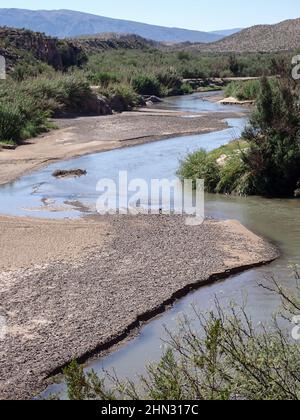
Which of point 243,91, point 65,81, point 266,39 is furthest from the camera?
point 266,39

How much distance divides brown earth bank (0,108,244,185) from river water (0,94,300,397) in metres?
0.80

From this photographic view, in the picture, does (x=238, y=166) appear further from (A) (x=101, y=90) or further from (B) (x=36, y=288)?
(A) (x=101, y=90)

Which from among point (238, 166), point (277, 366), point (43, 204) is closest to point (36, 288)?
point (277, 366)

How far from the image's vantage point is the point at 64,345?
9.48 meters

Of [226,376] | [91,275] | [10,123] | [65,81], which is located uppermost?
[65,81]

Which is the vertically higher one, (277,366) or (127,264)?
(277,366)

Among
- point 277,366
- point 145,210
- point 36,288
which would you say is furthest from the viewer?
point 145,210

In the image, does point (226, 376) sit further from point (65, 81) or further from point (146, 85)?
point (146, 85)

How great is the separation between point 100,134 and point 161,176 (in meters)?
10.6

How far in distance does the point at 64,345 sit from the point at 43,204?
31.7 feet

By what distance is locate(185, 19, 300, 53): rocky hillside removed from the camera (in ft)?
362

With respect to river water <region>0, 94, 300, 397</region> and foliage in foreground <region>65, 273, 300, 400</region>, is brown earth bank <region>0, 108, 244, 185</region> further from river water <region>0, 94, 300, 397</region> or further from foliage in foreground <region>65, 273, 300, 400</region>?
foliage in foreground <region>65, 273, 300, 400</region>

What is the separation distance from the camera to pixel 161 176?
2292 centimetres

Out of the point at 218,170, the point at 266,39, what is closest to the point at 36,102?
the point at 218,170
